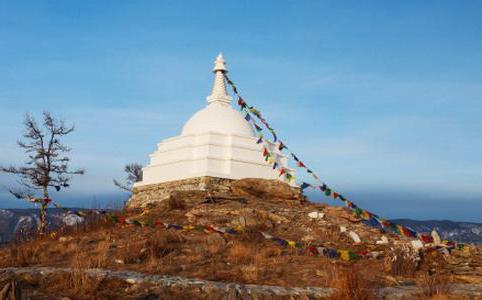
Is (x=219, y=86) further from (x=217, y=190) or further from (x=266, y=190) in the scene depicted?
(x=266, y=190)

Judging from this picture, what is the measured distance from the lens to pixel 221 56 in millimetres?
28594

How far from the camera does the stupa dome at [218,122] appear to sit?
83.0ft

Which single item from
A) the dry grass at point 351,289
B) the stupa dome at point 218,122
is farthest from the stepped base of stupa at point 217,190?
the dry grass at point 351,289

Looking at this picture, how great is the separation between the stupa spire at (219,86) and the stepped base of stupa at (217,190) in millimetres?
5816

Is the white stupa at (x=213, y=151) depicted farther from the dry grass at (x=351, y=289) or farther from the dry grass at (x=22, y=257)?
the dry grass at (x=351, y=289)

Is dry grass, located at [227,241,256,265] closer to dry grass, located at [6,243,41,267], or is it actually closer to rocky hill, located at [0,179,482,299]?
rocky hill, located at [0,179,482,299]

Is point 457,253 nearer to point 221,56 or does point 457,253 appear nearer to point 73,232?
point 73,232

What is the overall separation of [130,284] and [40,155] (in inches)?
763

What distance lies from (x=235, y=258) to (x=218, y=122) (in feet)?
48.2

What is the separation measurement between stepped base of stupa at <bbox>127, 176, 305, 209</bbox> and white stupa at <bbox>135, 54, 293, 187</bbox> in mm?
343

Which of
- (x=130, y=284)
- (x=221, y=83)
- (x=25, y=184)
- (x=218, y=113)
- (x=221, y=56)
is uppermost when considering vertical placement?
(x=221, y=56)

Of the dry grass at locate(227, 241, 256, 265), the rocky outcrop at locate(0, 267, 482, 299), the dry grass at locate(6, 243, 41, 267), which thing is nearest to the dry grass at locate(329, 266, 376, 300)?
the rocky outcrop at locate(0, 267, 482, 299)

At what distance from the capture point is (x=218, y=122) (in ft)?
83.8

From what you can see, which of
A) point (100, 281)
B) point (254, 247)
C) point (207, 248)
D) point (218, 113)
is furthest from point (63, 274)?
point (218, 113)
